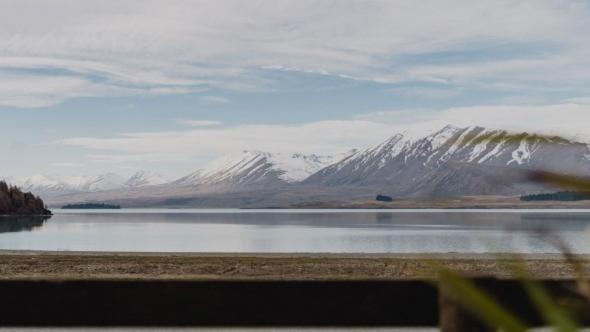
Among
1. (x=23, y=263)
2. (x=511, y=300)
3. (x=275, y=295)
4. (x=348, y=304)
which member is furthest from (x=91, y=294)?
(x=23, y=263)

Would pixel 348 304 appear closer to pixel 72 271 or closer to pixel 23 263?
pixel 72 271

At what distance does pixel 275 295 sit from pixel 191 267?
1255 inches

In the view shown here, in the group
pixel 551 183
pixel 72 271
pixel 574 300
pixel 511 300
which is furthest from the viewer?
pixel 72 271

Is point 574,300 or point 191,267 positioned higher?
point 574,300

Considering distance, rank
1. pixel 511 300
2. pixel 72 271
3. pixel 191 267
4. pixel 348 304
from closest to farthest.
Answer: pixel 511 300
pixel 348 304
pixel 72 271
pixel 191 267

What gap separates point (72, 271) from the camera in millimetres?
37812

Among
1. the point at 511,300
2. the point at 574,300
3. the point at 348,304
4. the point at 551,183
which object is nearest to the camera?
the point at 551,183

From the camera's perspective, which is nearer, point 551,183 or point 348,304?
point 551,183

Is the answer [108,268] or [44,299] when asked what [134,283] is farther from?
[108,268]

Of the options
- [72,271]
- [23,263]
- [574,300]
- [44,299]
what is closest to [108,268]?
[72,271]

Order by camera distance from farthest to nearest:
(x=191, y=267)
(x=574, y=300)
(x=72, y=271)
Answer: (x=191, y=267)
(x=72, y=271)
(x=574, y=300)

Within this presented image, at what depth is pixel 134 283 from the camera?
898cm

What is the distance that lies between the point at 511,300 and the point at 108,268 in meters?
32.4

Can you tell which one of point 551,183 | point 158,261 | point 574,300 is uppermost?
point 551,183
